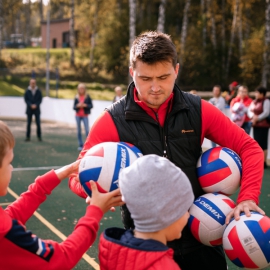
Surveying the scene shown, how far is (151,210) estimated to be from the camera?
2330 mm

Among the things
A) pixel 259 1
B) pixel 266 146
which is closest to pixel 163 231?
pixel 266 146

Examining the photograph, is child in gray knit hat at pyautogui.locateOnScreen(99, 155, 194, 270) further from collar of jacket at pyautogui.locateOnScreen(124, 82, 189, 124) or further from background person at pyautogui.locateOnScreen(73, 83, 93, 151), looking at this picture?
background person at pyautogui.locateOnScreen(73, 83, 93, 151)

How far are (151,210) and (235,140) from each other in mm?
1265

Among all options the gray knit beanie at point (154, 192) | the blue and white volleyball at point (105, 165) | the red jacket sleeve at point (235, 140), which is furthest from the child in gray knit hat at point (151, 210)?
the red jacket sleeve at point (235, 140)

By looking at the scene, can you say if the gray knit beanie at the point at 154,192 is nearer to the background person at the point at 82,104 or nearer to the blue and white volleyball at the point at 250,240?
the blue and white volleyball at the point at 250,240

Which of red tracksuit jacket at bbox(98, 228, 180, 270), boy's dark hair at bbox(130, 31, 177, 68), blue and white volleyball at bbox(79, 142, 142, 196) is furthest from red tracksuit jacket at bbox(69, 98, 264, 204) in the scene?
red tracksuit jacket at bbox(98, 228, 180, 270)

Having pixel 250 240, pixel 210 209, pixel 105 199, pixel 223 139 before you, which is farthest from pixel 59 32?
pixel 105 199

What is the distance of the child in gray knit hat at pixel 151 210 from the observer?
7.62 ft

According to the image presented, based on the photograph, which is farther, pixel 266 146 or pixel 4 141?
pixel 266 146

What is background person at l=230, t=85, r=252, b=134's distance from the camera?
12.7 meters

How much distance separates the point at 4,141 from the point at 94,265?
351 centimetres

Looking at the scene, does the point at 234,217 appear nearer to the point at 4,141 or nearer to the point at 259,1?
the point at 4,141

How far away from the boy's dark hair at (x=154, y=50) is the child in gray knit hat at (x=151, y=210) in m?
0.82

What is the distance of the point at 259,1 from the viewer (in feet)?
135
